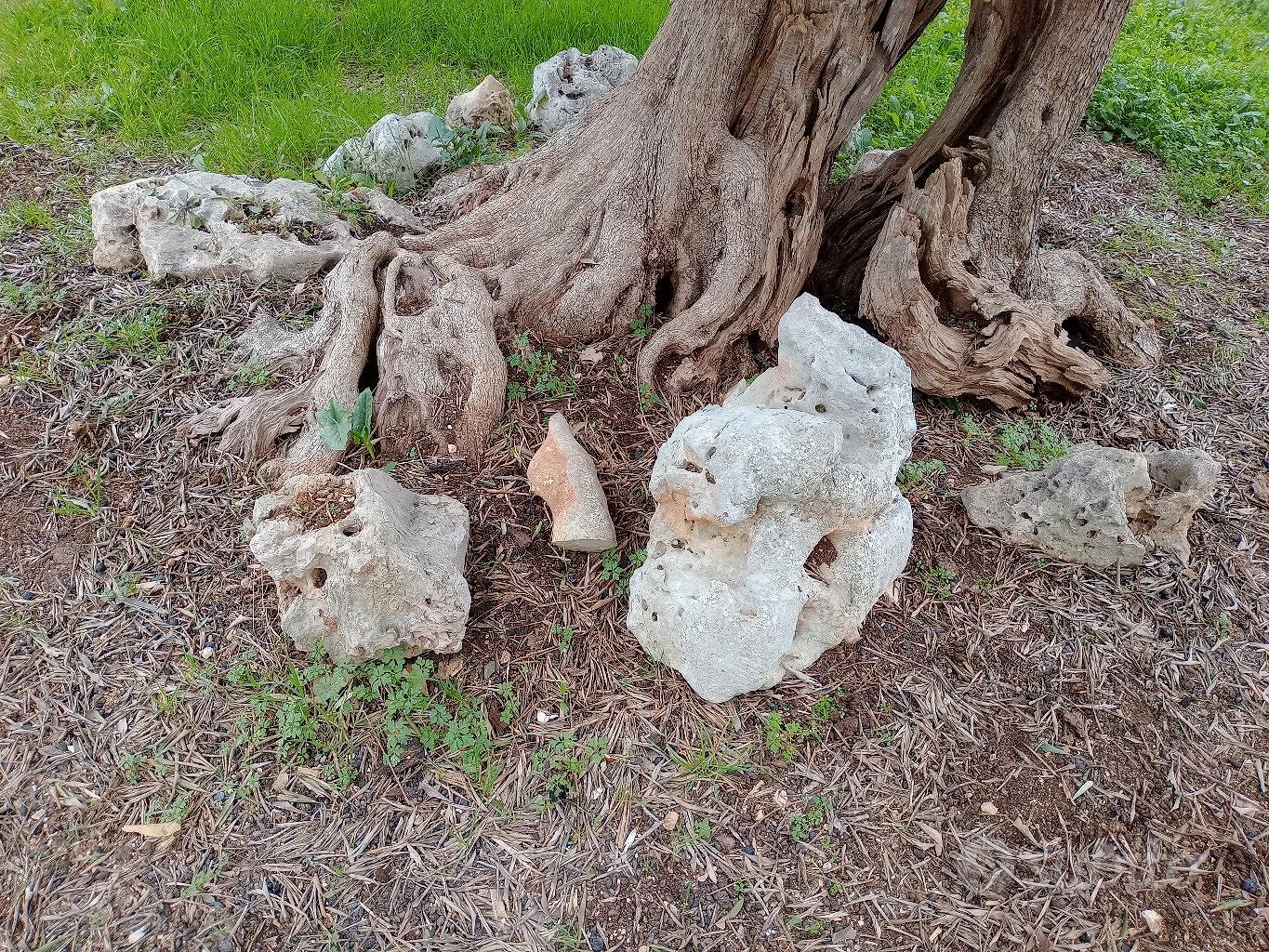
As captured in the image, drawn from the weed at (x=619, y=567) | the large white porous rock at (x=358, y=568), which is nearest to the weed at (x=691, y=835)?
the weed at (x=619, y=567)

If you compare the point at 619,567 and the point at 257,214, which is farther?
the point at 257,214

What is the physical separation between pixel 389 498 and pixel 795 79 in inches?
93.4

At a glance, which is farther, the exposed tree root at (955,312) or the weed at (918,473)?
the exposed tree root at (955,312)

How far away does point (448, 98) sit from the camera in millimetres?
4977

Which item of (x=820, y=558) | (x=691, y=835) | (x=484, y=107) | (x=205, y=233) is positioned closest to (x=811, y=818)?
(x=691, y=835)

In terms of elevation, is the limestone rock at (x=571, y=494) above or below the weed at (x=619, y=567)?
above

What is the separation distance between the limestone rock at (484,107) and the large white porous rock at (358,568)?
9.62ft

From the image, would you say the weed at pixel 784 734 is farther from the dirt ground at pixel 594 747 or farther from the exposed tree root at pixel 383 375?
the exposed tree root at pixel 383 375

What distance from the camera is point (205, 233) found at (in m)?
3.63

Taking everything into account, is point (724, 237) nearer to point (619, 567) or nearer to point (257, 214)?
point (619, 567)

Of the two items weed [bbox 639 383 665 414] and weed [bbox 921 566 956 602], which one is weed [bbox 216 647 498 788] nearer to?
weed [bbox 639 383 665 414]

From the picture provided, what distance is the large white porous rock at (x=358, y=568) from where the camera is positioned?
225 cm

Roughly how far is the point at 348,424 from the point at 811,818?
206cm

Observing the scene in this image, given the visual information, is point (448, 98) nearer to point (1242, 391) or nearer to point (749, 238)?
point (749, 238)
